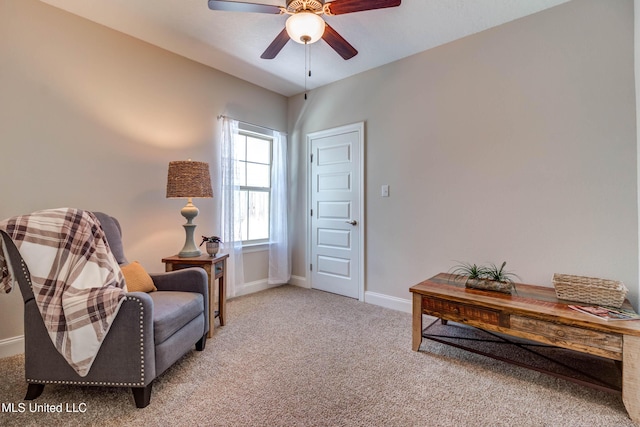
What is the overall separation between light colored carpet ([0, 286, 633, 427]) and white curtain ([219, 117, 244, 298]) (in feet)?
3.22

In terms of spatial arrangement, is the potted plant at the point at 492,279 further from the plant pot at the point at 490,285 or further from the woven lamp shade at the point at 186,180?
the woven lamp shade at the point at 186,180

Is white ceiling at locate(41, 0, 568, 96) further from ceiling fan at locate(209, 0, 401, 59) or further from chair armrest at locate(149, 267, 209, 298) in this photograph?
chair armrest at locate(149, 267, 209, 298)

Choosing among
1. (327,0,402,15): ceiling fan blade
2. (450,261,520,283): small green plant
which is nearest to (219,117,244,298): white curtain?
(327,0,402,15): ceiling fan blade

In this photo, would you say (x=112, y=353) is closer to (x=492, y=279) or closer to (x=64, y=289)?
(x=64, y=289)

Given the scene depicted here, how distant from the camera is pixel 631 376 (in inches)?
58.1

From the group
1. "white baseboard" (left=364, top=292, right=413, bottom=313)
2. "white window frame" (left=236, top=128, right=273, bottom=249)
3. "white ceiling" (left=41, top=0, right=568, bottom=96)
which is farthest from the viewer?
"white window frame" (left=236, top=128, right=273, bottom=249)

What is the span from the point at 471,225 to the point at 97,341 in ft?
9.02

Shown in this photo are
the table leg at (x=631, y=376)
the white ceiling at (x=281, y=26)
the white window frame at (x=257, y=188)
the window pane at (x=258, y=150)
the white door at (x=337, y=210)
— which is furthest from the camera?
the window pane at (x=258, y=150)

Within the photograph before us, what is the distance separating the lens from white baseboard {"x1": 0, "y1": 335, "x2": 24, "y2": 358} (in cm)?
205

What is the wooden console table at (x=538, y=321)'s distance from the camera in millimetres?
1488

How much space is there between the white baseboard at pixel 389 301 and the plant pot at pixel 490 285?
835 mm

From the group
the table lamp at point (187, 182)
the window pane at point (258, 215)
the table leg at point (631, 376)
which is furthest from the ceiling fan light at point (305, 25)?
the table leg at point (631, 376)

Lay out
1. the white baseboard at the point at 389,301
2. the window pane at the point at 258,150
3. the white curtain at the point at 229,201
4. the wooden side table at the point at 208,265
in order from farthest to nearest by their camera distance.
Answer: the window pane at the point at 258,150, the white curtain at the point at 229,201, the white baseboard at the point at 389,301, the wooden side table at the point at 208,265

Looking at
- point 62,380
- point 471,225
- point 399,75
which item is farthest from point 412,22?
point 62,380
